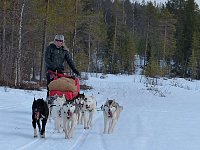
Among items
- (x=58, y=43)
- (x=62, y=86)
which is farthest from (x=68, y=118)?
(x=58, y=43)

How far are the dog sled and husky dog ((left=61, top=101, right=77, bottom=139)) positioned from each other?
3.88 feet

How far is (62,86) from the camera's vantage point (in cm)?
888

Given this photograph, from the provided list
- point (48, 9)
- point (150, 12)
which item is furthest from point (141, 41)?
point (48, 9)

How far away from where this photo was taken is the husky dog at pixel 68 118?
7582mm

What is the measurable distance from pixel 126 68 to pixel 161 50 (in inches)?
210

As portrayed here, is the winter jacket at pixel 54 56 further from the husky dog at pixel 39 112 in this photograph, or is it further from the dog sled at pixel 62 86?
the husky dog at pixel 39 112

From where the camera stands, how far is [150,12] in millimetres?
57688

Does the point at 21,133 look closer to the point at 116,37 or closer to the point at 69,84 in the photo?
the point at 69,84

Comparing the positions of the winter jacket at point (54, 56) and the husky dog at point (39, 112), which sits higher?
the winter jacket at point (54, 56)

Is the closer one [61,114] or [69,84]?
[61,114]

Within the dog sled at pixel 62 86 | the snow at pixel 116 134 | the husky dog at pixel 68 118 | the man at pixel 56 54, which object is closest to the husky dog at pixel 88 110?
the snow at pixel 116 134

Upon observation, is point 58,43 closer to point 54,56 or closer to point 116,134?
point 54,56

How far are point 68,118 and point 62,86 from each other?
141cm

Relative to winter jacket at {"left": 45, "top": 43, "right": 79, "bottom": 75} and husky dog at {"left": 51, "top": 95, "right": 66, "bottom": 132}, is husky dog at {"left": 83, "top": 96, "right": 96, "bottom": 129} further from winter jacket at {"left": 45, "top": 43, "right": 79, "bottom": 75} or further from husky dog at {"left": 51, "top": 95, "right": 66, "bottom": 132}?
winter jacket at {"left": 45, "top": 43, "right": 79, "bottom": 75}
